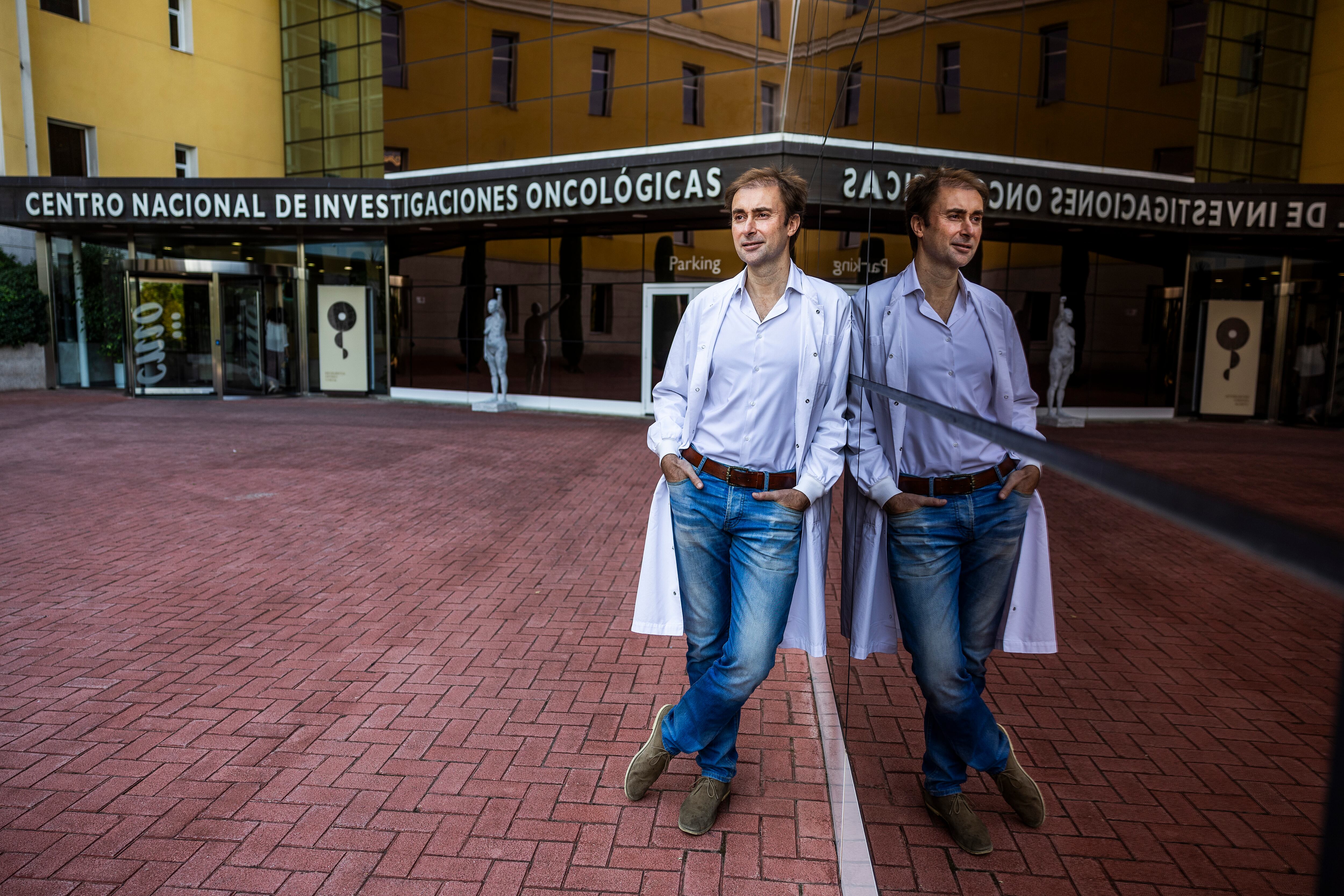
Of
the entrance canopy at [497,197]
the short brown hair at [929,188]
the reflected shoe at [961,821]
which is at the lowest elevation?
the reflected shoe at [961,821]

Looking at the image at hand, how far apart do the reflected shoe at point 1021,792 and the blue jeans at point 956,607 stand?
0.02 metres

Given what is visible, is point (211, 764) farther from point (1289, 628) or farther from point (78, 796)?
point (1289, 628)

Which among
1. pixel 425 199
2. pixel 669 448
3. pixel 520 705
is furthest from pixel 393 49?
pixel 669 448

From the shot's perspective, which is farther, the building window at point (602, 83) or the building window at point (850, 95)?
the building window at point (602, 83)

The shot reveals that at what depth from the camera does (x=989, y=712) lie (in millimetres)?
1551

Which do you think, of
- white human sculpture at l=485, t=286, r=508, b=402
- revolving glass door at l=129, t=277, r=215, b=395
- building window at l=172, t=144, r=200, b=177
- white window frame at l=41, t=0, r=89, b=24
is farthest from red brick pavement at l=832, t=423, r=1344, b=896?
building window at l=172, t=144, r=200, b=177

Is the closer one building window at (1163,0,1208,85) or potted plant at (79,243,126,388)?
building window at (1163,0,1208,85)

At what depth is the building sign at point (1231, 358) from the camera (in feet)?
3.76

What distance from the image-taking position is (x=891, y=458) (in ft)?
7.50

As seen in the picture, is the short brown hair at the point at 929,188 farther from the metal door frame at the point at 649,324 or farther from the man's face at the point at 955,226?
the metal door frame at the point at 649,324

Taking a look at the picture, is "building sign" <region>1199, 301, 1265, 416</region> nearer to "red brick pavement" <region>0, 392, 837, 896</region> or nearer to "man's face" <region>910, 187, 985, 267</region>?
"man's face" <region>910, 187, 985, 267</region>

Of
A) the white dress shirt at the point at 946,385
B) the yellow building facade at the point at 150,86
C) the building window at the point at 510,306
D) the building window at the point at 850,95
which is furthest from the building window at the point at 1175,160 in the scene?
the yellow building facade at the point at 150,86

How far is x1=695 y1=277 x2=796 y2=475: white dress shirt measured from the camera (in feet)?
8.72

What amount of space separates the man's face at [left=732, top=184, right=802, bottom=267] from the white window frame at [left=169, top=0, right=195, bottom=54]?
24.8 meters
